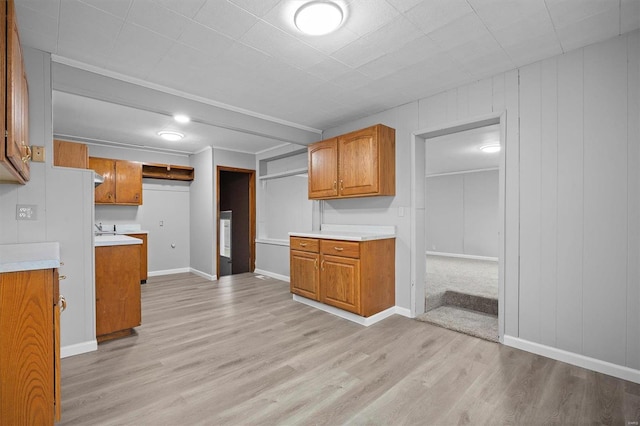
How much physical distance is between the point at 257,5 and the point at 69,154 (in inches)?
104

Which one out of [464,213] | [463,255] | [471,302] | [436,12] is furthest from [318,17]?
[463,255]

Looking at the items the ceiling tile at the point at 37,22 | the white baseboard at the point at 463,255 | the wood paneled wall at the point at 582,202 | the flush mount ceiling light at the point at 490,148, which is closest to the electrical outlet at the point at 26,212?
the ceiling tile at the point at 37,22

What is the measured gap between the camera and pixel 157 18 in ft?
6.54

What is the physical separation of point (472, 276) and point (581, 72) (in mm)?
3500

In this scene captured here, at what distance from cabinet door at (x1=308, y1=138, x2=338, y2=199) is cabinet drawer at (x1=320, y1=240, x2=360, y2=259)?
667mm

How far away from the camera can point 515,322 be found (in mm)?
2664

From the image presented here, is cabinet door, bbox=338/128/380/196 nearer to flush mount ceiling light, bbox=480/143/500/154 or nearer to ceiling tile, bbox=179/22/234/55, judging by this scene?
ceiling tile, bbox=179/22/234/55

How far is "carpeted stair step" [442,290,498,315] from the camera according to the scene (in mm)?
3531

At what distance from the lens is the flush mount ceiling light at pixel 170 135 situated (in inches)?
181

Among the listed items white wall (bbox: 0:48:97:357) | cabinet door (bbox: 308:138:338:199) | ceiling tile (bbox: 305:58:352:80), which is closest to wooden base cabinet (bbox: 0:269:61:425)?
white wall (bbox: 0:48:97:357)

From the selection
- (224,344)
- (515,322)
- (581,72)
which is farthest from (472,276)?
(224,344)

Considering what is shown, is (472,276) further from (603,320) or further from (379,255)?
(603,320)

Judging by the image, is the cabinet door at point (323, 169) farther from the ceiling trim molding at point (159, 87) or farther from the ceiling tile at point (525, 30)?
the ceiling tile at point (525, 30)

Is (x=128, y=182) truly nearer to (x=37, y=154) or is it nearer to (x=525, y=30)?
(x=37, y=154)
